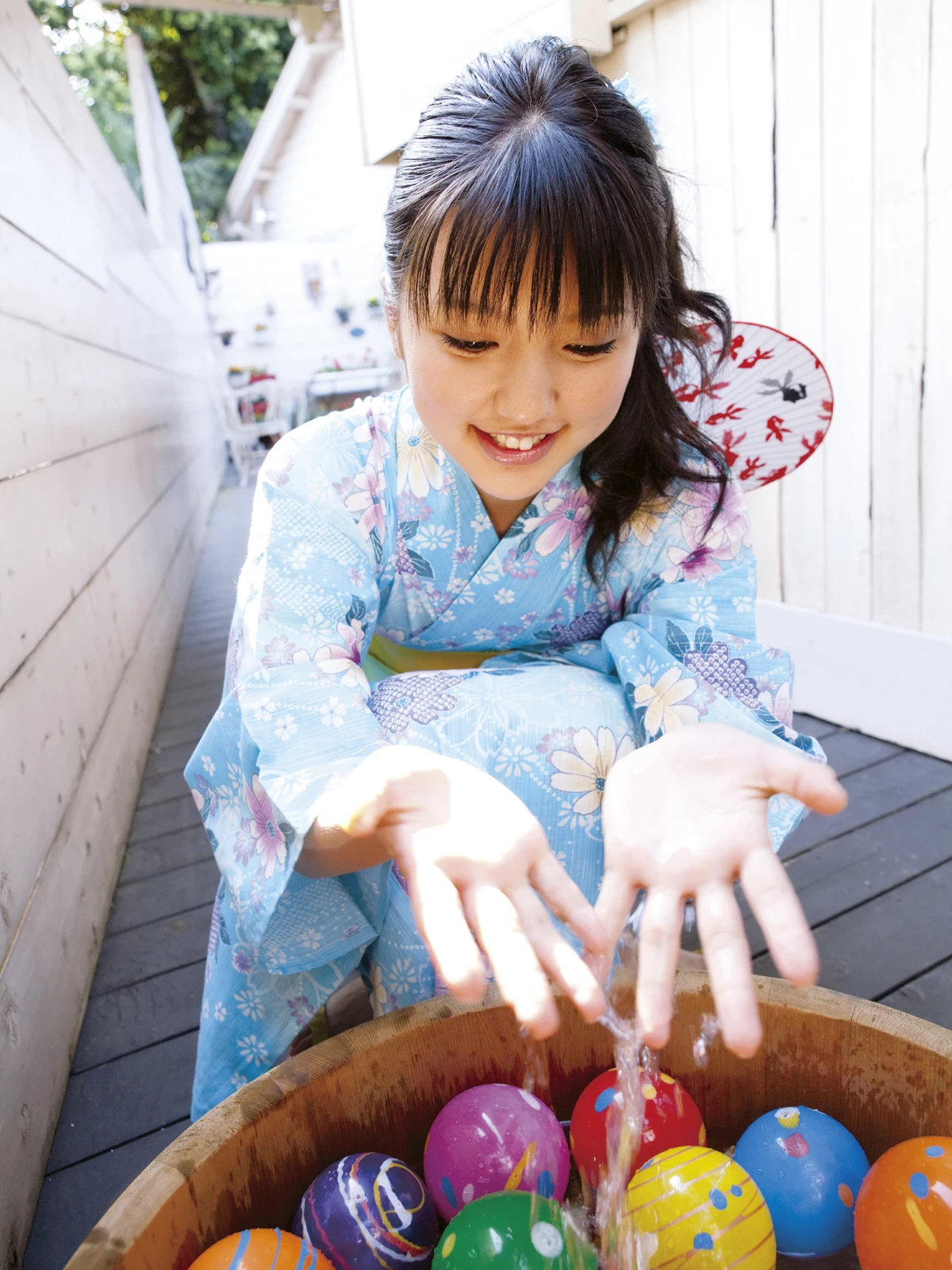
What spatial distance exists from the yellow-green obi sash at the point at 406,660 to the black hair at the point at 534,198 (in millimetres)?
519

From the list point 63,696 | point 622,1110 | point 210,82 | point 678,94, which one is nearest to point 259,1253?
point 622,1110

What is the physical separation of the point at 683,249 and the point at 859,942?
106cm

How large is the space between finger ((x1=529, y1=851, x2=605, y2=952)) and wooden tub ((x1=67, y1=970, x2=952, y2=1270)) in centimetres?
29

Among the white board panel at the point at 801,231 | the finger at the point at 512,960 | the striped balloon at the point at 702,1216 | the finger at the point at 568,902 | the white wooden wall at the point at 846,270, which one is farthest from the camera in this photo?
the white board panel at the point at 801,231

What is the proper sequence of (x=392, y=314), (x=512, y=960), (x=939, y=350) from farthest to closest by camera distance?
1. (x=939, y=350)
2. (x=392, y=314)
3. (x=512, y=960)

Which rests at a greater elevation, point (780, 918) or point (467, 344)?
point (467, 344)

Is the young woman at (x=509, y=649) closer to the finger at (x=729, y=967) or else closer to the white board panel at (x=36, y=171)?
the finger at (x=729, y=967)

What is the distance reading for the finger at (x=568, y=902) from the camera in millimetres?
739

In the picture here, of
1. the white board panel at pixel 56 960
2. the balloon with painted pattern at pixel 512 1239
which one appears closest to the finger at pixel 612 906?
the balloon with painted pattern at pixel 512 1239

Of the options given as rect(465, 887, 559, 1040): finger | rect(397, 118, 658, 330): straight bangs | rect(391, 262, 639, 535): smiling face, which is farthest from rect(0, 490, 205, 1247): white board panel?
rect(397, 118, 658, 330): straight bangs

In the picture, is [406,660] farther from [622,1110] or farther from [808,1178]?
[808,1178]

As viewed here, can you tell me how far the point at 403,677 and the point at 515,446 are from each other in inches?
14.1

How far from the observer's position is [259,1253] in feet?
2.66

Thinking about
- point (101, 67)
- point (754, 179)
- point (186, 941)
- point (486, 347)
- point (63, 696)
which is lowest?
point (186, 941)
